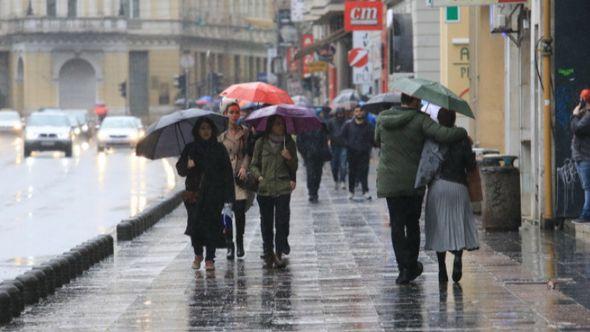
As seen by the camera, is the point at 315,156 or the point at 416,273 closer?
the point at 416,273

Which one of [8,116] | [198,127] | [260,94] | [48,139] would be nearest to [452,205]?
[198,127]

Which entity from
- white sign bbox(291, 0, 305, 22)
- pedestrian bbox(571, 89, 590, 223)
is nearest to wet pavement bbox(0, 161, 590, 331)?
pedestrian bbox(571, 89, 590, 223)

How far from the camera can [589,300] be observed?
13453 mm

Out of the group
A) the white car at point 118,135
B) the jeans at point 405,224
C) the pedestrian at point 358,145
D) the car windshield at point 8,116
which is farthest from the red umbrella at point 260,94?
the car windshield at point 8,116

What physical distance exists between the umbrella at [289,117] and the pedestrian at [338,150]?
14982mm

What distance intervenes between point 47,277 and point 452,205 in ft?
12.3

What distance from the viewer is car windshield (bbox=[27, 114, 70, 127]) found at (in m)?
61.0

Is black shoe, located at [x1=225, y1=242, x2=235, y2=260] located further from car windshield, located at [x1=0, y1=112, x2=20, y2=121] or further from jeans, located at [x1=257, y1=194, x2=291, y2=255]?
car windshield, located at [x1=0, y1=112, x2=20, y2=121]

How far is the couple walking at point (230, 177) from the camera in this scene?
17.0 metres

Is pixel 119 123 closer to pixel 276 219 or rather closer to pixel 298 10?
pixel 298 10

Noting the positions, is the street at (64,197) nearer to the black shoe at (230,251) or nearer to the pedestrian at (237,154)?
the black shoe at (230,251)

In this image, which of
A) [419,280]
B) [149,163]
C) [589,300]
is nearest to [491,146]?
[419,280]

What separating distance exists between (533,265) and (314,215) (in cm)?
975

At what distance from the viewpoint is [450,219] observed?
14547mm
